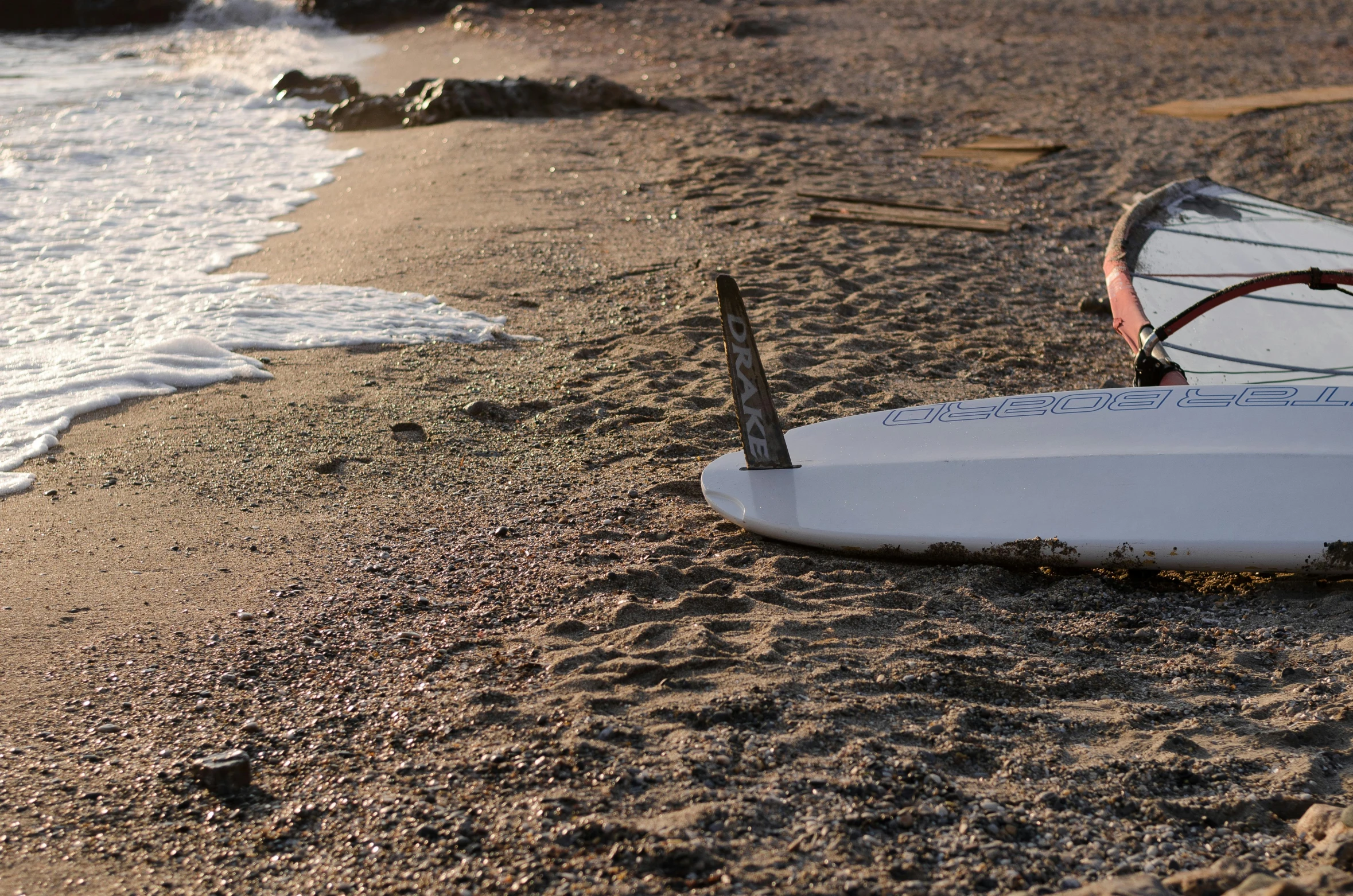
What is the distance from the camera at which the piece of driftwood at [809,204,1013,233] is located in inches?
234

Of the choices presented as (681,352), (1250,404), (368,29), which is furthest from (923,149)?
(368,29)

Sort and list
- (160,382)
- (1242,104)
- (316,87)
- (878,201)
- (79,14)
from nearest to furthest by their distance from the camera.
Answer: (160,382) → (878,201) → (1242,104) → (316,87) → (79,14)

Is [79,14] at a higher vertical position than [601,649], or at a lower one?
higher

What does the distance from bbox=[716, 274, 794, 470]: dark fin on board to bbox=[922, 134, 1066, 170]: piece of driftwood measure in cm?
499

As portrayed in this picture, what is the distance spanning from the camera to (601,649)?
2297 millimetres

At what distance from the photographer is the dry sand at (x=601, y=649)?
1.76m

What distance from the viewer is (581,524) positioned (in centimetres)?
292

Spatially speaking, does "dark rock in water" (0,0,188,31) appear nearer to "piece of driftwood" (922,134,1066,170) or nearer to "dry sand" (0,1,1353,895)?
"piece of driftwood" (922,134,1066,170)

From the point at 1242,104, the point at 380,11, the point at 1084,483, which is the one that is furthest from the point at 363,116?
the point at 380,11

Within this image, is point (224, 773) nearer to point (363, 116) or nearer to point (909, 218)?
point (909, 218)

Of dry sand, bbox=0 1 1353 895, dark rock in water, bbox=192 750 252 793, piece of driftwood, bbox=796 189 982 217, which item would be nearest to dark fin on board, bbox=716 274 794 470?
dry sand, bbox=0 1 1353 895

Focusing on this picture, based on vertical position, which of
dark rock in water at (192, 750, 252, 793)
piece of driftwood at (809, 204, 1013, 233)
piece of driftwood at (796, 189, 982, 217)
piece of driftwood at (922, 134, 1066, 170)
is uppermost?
piece of driftwood at (922, 134, 1066, 170)

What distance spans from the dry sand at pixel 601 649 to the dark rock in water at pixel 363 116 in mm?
4569

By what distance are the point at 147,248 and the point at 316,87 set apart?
242 inches
